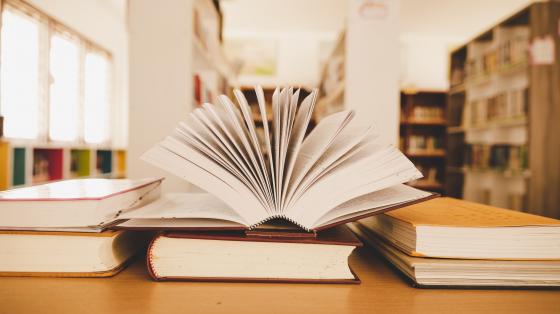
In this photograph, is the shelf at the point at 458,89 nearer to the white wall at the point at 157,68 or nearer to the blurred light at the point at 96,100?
the white wall at the point at 157,68

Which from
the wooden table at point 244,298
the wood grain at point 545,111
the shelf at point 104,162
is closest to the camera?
the wooden table at point 244,298

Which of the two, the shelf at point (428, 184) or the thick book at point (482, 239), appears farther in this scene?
the shelf at point (428, 184)

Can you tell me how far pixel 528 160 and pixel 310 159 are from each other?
2.97 m

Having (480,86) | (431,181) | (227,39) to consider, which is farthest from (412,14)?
(227,39)

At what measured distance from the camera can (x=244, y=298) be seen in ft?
1.10

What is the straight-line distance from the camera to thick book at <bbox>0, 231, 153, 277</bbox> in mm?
366

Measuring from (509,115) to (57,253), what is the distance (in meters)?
3.51

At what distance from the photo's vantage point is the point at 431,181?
17.4ft

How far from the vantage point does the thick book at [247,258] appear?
0.37m

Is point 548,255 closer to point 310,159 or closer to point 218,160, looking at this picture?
point 310,159

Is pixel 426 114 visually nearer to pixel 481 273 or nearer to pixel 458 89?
pixel 458 89

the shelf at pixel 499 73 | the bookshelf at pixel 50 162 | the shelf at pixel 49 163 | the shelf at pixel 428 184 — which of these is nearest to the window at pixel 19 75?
the bookshelf at pixel 50 162

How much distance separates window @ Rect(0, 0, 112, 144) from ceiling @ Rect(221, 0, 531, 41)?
2.12 meters

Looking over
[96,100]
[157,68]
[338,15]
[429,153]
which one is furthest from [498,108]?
[96,100]
